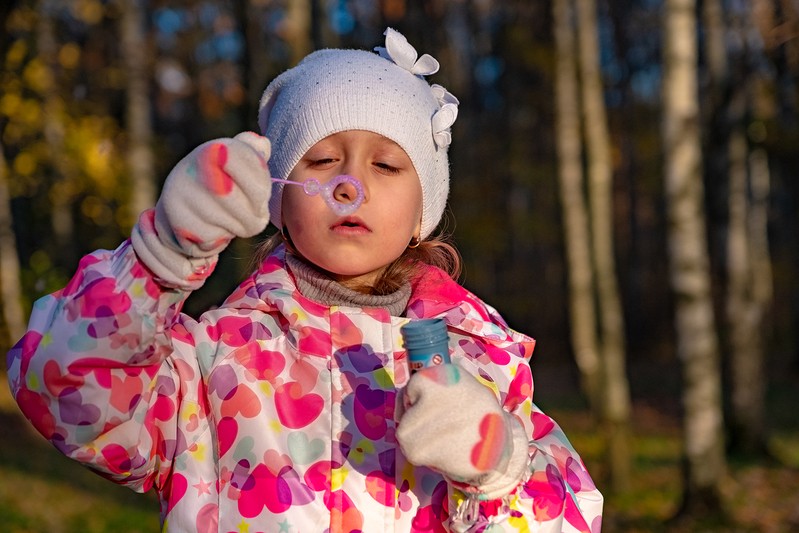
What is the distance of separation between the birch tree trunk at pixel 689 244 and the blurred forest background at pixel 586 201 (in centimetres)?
2

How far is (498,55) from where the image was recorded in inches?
1094

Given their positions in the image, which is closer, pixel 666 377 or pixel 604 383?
pixel 604 383

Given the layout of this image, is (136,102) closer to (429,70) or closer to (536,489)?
(429,70)

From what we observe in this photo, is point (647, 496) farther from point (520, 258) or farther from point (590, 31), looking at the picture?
point (520, 258)

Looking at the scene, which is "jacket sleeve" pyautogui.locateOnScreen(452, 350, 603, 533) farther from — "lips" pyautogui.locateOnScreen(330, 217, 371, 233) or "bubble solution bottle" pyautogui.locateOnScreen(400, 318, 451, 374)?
"lips" pyautogui.locateOnScreen(330, 217, 371, 233)

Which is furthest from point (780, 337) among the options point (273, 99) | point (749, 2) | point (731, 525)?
point (273, 99)

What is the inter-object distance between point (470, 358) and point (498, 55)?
26498 mm

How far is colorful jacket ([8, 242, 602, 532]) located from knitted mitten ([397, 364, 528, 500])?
130 millimetres

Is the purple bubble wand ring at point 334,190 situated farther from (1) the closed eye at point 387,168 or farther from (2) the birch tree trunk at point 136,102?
(2) the birch tree trunk at point 136,102

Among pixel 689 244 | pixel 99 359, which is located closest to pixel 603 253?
pixel 689 244

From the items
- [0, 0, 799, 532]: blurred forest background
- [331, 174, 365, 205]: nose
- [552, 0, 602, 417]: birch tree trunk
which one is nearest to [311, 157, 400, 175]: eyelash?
[331, 174, 365, 205]: nose

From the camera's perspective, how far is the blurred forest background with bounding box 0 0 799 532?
27.3 feet

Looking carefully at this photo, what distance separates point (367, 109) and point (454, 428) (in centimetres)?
81

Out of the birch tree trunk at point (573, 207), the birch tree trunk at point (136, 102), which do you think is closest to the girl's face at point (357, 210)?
the birch tree trunk at point (573, 207)
